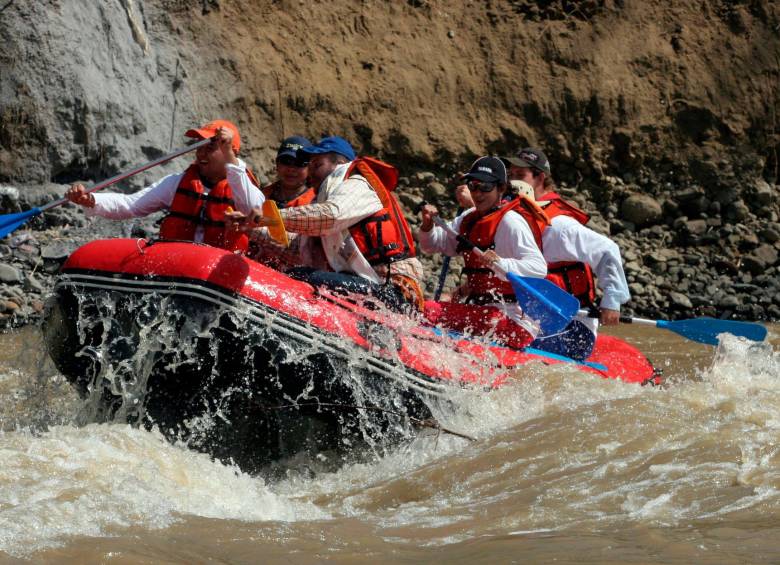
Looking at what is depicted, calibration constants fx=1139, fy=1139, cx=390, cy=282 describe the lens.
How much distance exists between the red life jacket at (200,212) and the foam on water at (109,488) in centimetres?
125

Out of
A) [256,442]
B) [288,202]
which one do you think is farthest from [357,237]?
[256,442]

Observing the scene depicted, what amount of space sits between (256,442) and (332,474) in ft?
1.24

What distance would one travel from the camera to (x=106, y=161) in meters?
10.5

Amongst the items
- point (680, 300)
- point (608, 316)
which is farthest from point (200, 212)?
Result: point (680, 300)

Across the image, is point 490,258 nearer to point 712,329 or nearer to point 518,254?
point 518,254

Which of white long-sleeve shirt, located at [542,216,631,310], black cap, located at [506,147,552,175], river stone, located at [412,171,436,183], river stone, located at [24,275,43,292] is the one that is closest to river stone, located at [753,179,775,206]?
river stone, located at [412,171,436,183]

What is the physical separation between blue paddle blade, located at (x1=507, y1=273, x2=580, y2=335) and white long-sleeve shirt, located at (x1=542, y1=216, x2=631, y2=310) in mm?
534

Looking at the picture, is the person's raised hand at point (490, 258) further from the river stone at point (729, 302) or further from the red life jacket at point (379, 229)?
the river stone at point (729, 302)

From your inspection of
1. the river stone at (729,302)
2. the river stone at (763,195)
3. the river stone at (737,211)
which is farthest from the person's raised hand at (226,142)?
the river stone at (763,195)

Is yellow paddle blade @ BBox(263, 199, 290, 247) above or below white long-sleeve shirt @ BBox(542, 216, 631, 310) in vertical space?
above

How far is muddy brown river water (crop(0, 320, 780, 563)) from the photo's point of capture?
3.51 meters

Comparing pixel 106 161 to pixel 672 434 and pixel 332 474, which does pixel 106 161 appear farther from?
pixel 672 434

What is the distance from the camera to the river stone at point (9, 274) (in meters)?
8.98

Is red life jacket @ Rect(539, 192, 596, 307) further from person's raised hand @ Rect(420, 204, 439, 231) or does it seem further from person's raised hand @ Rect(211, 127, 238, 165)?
person's raised hand @ Rect(211, 127, 238, 165)
